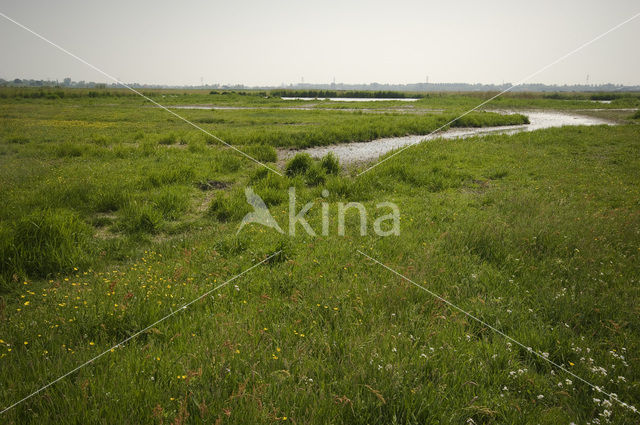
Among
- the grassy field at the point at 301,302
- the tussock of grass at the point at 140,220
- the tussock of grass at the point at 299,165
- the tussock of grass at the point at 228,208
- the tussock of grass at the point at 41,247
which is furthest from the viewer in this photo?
the tussock of grass at the point at 299,165

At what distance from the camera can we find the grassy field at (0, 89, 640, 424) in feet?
9.50

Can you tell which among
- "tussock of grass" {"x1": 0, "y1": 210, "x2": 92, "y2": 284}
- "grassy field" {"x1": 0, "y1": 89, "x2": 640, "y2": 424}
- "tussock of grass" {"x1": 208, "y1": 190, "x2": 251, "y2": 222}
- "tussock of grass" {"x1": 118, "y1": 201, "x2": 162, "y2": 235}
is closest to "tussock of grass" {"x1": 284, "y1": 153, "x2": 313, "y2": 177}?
"grassy field" {"x1": 0, "y1": 89, "x2": 640, "y2": 424}

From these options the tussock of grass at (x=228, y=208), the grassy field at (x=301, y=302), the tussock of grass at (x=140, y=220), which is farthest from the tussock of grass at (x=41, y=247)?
the tussock of grass at (x=228, y=208)

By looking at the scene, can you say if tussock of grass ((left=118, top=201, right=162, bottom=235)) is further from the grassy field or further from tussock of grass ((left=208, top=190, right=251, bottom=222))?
tussock of grass ((left=208, top=190, right=251, bottom=222))

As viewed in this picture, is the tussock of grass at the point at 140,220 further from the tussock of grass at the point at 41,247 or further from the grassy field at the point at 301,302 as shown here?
the tussock of grass at the point at 41,247

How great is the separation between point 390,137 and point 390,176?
48.1 feet

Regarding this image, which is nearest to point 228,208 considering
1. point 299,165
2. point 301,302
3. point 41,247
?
point 41,247

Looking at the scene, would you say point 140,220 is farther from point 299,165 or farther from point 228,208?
point 299,165

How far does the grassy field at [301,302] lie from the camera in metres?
2.89

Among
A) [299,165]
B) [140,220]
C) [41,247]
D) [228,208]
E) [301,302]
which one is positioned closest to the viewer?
[301,302]

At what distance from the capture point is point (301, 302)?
4.60 metres

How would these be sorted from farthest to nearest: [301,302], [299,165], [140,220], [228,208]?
[299,165] → [228,208] → [140,220] → [301,302]

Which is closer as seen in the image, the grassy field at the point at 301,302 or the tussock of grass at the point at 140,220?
the grassy field at the point at 301,302

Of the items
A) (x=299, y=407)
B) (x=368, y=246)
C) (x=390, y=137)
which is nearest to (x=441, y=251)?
(x=368, y=246)
